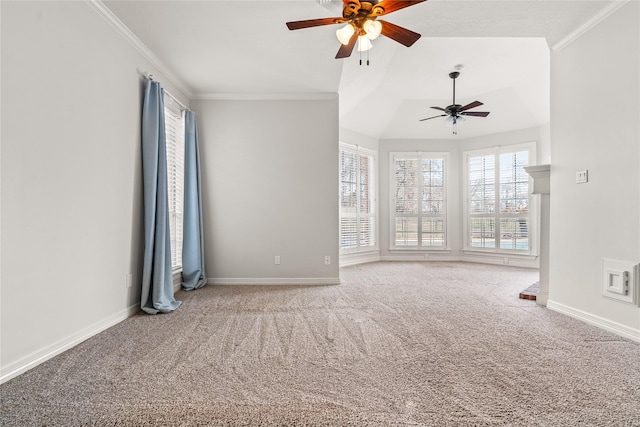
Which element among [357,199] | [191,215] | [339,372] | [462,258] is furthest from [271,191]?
[462,258]

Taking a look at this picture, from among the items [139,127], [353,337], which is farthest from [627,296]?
[139,127]

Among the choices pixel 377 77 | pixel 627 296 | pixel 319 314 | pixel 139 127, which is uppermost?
pixel 377 77

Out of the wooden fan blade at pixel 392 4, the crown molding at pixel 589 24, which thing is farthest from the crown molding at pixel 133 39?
the crown molding at pixel 589 24

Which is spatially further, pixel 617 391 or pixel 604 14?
pixel 604 14

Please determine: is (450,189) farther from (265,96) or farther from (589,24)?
(265,96)

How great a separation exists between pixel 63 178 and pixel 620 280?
13.5 feet

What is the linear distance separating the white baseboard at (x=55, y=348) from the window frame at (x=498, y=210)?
6016 mm

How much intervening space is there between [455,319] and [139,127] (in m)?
3.44

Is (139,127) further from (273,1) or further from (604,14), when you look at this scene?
(604,14)

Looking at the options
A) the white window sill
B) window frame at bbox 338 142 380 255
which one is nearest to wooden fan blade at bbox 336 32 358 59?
window frame at bbox 338 142 380 255

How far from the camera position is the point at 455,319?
273 cm

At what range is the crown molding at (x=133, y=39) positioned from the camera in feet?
7.74

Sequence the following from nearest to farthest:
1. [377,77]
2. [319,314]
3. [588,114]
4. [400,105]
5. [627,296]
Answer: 1. [627,296]
2. [588,114]
3. [319,314]
4. [377,77]
5. [400,105]

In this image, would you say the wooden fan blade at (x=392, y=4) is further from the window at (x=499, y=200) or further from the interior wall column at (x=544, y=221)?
the window at (x=499, y=200)
